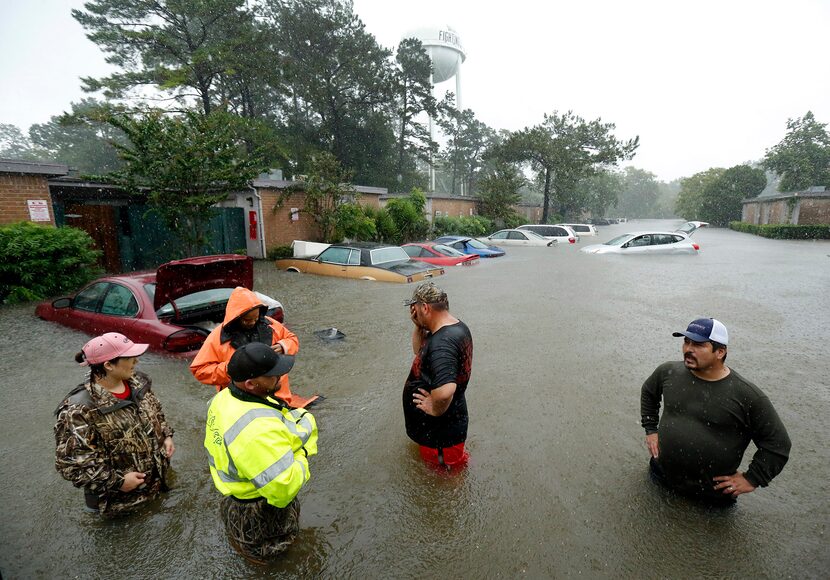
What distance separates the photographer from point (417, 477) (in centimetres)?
325

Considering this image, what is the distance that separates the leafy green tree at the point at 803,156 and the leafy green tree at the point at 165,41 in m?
54.1

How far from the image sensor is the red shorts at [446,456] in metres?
3.06

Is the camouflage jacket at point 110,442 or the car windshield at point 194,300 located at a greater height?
the car windshield at point 194,300

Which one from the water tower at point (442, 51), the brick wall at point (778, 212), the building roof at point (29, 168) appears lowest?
the brick wall at point (778, 212)

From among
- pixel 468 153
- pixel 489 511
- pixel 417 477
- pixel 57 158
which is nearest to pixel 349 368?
pixel 417 477

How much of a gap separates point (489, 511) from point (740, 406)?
167 cm

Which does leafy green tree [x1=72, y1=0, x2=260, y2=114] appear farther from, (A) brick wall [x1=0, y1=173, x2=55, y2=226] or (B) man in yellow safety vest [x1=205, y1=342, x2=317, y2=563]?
(B) man in yellow safety vest [x1=205, y1=342, x2=317, y2=563]

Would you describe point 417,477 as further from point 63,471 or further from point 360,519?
point 63,471

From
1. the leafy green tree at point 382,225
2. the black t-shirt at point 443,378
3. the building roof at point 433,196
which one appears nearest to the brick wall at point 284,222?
the leafy green tree at point 382,225

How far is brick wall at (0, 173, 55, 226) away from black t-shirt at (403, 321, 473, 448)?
1150 centimetres

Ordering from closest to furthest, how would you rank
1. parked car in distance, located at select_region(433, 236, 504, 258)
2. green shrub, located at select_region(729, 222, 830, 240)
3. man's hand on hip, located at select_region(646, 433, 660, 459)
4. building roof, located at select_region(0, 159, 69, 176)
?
man's hand on hip, located at select_region(646, 433, 660, 459) → building roof, located at select_region(0, 159, 69, 176) → parked car in distance, located at select_region(433, 236, 504, 258) → green shrub, located at select_region(729, 222, 830, 240)

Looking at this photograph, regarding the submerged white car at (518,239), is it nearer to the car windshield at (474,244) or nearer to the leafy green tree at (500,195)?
the car windshield at (474,244)

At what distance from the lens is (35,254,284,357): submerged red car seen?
4.74m

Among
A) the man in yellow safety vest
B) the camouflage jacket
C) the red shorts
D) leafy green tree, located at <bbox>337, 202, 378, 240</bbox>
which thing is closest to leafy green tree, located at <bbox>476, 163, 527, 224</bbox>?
leafy green tree, located at <bbox>337, 202, 378, 240</bbox>
